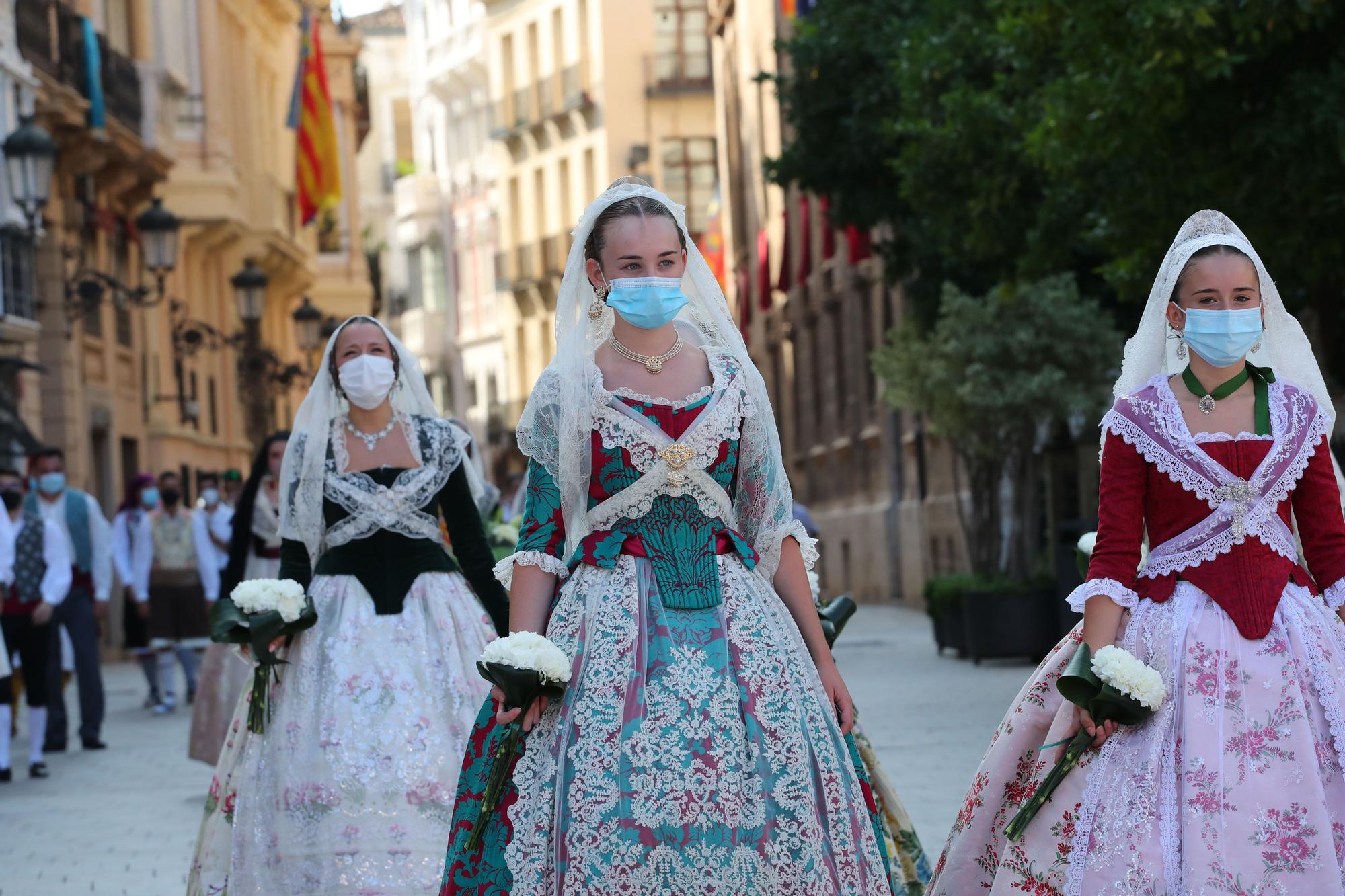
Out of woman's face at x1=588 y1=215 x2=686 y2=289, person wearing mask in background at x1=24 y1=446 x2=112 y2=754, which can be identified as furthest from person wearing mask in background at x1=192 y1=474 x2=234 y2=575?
woman's face at x1=588 y1=215 x2=686 y2=289

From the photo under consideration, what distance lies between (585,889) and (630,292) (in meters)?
1.36

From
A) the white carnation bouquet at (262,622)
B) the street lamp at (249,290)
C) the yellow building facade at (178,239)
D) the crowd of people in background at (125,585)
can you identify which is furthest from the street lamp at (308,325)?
the white carnation bouquet at (262,622)

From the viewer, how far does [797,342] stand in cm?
4781

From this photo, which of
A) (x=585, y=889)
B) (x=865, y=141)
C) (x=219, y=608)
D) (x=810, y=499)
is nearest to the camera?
(x=585, y=889)

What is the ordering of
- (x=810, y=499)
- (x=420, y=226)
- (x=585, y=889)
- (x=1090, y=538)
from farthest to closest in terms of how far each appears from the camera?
(x=420, y=226) < (x=810, y=499) < (x=1090, y=538) < (x=585, y=889)

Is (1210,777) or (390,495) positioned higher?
(390,495)

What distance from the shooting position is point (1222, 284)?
570 centimetres

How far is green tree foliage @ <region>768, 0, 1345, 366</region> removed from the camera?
44.3ft

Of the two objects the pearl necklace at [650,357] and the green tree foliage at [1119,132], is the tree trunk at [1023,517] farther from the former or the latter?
the pearl necklace at [650,357]

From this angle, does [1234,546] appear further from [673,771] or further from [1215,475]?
[673,771]

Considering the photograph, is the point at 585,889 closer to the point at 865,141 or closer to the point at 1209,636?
the point at 1209,636

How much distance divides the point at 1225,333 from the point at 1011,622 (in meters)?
14.8

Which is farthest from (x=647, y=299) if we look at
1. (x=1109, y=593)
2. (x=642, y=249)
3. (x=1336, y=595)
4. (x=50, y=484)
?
(x=50, y=484)

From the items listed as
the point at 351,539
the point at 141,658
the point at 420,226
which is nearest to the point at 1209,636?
the point at 351,539
